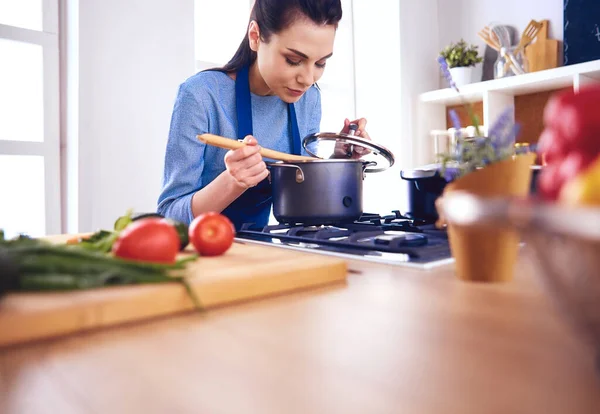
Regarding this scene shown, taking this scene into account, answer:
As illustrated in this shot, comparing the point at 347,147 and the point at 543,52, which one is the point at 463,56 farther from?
the point at 347,147

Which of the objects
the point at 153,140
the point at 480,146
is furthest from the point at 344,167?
the point at 153,140

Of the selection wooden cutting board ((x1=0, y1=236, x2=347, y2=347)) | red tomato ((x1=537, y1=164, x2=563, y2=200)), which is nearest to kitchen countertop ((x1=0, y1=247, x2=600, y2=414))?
wooden cutting board ((x1=0, y1=236, x2=347, y2=347))

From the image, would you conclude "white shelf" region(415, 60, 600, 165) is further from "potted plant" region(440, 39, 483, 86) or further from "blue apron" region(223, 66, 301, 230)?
"blue apron" region(223, 66, 301, 230)

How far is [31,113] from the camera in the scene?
89.9 inches

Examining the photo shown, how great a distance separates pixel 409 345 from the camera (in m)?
0.43

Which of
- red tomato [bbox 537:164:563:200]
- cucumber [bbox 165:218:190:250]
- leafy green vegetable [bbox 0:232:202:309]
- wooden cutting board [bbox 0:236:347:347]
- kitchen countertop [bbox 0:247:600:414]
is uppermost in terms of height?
red tomato [bbox 537:164:563:200]

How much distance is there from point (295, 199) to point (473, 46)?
2434 millimetres

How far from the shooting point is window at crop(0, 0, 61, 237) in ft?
7.37

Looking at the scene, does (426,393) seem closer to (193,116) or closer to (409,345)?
(409,345)

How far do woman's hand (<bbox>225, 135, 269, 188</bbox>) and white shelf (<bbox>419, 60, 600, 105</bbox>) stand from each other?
1326mm

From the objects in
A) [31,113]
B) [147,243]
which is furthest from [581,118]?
[31,113]

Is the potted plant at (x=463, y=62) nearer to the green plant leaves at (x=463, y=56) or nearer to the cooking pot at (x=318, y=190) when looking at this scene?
the green plant leaves at (x=463, y=56)

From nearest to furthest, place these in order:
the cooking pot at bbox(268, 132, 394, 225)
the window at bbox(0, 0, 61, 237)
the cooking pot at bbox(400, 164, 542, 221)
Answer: the cooking pot at bbox(400, 164, 542, 221), the cooking pot at bbox(268, 132, 394, 225), the window at bbox(0, 0, 61, 237)

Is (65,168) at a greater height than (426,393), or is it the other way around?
(65,168)
